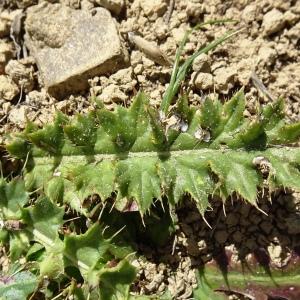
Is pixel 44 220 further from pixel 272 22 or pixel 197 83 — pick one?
pixel 272 22

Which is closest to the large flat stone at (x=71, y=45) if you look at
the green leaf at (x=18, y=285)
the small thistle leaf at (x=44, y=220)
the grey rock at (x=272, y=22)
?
the small thistle leaf at (x=44, y=220)

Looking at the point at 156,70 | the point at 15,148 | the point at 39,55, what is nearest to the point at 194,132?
the point at 156,70

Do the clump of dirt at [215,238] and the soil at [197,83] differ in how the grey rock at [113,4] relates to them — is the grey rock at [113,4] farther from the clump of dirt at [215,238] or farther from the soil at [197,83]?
the clump of dirt at [215,238]

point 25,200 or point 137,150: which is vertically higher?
point 137,150

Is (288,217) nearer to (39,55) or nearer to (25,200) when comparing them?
(25,200)

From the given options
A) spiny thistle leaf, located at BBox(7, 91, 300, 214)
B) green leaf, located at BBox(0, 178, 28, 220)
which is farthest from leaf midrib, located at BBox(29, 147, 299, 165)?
green leaf, located at BBox(0, 178, 28, 220)

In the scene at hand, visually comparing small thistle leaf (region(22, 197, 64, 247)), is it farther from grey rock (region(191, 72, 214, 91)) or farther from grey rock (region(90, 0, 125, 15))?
grey rock (region(90, 0, 125, 15))

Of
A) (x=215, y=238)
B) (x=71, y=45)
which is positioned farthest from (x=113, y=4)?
(x=215, y=238)
